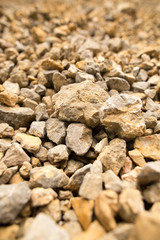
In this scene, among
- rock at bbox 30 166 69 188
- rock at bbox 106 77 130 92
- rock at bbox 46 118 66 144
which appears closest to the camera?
rock at bbox 30 166 69 188

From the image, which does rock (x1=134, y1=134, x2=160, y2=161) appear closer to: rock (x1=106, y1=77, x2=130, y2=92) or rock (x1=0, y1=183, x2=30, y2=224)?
rock (x1=106, y1=77, x2=130, y2=92)

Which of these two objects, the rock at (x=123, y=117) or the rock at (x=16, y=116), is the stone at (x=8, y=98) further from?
the rock at (x=123, y=117)

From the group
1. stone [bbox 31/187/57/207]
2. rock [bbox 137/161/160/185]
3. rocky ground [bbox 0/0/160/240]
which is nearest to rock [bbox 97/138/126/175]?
rocky ground [bbox 0/0/160/240]

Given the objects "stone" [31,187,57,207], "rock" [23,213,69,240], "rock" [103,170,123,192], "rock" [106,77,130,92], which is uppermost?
"rock" [106,77,130,92]

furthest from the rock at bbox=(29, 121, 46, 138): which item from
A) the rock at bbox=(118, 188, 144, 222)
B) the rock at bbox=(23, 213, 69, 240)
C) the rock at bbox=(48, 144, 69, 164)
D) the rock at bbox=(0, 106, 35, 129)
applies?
the rock at bbox=(118, 188, 144, 222)

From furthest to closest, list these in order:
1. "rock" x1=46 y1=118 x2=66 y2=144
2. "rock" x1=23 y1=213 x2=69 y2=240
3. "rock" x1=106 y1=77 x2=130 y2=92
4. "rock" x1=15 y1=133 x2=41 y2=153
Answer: "rock" x1=106 y1=77 x2=130 y2=92
"rock" x1=46 y1=118 x2=66 y2=144
"rock" x1=15 y1=133 x2=41 y2=153
"rock" x1=23 y1=213 x2=69 y2=240

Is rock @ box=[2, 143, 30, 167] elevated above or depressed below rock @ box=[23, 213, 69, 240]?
above

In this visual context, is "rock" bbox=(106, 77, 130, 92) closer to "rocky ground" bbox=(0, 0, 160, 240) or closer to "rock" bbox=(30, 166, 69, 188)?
"rocky ground" bbox=(0, 0, 160, 240)

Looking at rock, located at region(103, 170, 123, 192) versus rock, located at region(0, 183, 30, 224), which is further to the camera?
rock, located at region(103, 170, 123, 192)
